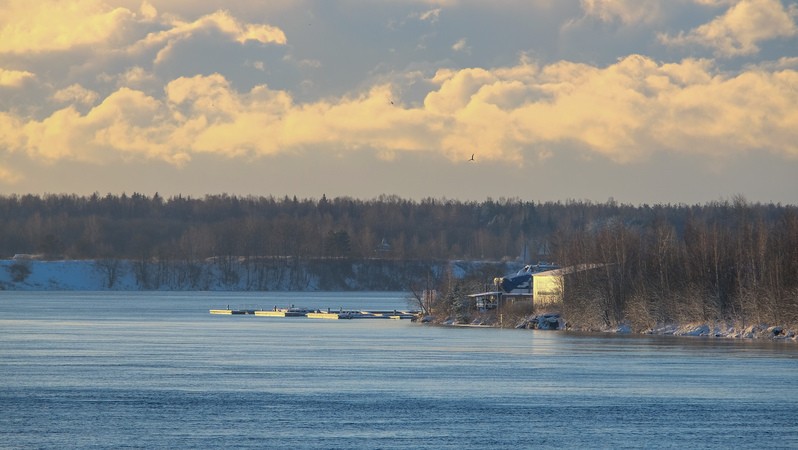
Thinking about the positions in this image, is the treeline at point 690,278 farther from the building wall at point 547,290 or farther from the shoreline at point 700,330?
the building wall at point 547,290

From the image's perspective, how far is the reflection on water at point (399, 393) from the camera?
34531 millimetres

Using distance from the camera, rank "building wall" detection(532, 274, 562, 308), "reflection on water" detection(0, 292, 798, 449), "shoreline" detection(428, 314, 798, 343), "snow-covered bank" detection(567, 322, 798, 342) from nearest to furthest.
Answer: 1. "reflection on water" detection(0, 292, 798, 449)
2. "snow-covered bank" detection(567, 322, 798, 342)
3. "shoreline" detection(428, 314, 798, 343)
4. "building wall" detection(532, 274, 562, 308)

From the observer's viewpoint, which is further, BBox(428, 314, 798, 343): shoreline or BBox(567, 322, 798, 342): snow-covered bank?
BBox(428, 314, 798, 343): shoreline

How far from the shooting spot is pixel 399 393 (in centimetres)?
4484

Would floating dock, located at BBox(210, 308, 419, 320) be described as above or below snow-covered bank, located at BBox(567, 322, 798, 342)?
above

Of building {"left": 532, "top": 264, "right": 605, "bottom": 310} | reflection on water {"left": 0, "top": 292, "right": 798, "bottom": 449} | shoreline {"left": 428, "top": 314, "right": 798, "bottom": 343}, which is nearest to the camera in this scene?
reflection on water {"left": 0, "top": 292, "right": 798, "bottom": 449}

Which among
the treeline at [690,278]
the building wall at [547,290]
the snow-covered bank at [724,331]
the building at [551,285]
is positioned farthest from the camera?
the building wall at [547,290]

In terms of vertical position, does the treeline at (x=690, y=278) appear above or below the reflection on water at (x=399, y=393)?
above

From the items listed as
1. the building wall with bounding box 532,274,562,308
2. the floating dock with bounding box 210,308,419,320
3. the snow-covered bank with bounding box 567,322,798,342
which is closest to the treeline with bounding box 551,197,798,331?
the snow-covered bank with bounding box 567,322,798,342

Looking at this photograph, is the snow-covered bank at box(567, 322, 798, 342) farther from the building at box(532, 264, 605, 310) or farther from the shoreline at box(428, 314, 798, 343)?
the building at box(532, 264, 605, 310)

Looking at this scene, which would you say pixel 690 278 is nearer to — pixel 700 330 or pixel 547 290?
pixel 700 330

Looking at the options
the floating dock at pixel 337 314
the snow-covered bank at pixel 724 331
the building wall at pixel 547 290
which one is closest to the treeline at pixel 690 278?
the snow-covered bank at pixel 724 331

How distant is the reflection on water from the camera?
34531 mm

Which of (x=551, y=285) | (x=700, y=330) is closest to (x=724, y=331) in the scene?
(x=700, y=330)
